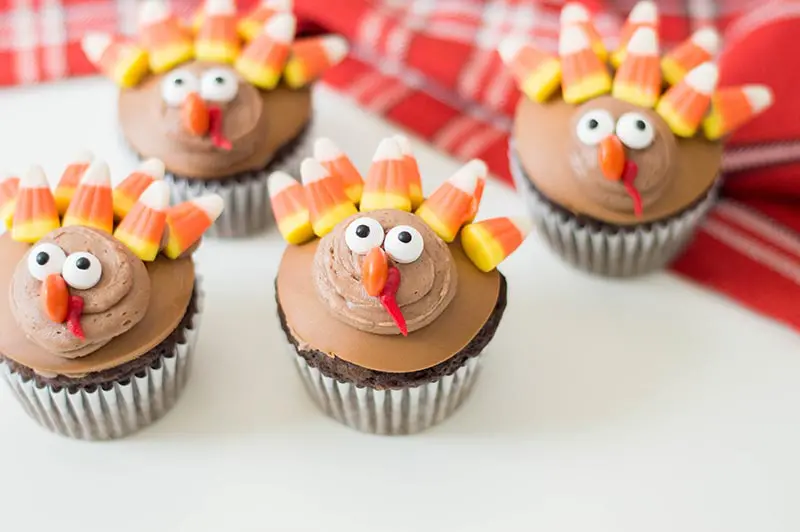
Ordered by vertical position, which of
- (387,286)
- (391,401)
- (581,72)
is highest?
(581,72)

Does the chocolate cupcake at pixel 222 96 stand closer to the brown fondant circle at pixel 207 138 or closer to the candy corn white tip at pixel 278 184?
the brown fondant circle at pixel 207 138

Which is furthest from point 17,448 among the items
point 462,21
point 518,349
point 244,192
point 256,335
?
point 462,21

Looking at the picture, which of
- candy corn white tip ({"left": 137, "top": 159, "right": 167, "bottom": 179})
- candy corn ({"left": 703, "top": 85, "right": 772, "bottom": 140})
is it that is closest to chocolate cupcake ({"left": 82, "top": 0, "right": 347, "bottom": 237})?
candy corn white tip ({"left": 137, "top": 159, "right": 167, "bottom": 179})

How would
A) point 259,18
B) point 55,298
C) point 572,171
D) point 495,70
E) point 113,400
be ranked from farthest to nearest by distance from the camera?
point 495,70 → point 259,18 → point 572,171 → point 113,400 → point 55,298

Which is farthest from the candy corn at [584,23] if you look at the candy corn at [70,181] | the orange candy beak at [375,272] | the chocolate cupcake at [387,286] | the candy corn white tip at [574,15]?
the candy corn at [70,181]

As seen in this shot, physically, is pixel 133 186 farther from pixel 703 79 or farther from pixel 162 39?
pixel 703 79

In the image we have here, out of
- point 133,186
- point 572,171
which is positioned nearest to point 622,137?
point 572,171

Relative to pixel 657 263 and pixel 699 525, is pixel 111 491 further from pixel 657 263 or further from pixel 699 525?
pixel 657 263

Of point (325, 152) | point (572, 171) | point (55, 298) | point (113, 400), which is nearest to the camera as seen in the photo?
point (55, 298)

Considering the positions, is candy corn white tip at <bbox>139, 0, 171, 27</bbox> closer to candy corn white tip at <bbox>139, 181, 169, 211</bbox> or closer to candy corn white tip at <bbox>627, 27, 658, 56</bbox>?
candy corn white tip at <bbox>139, 181, 169, 211</bbox>
